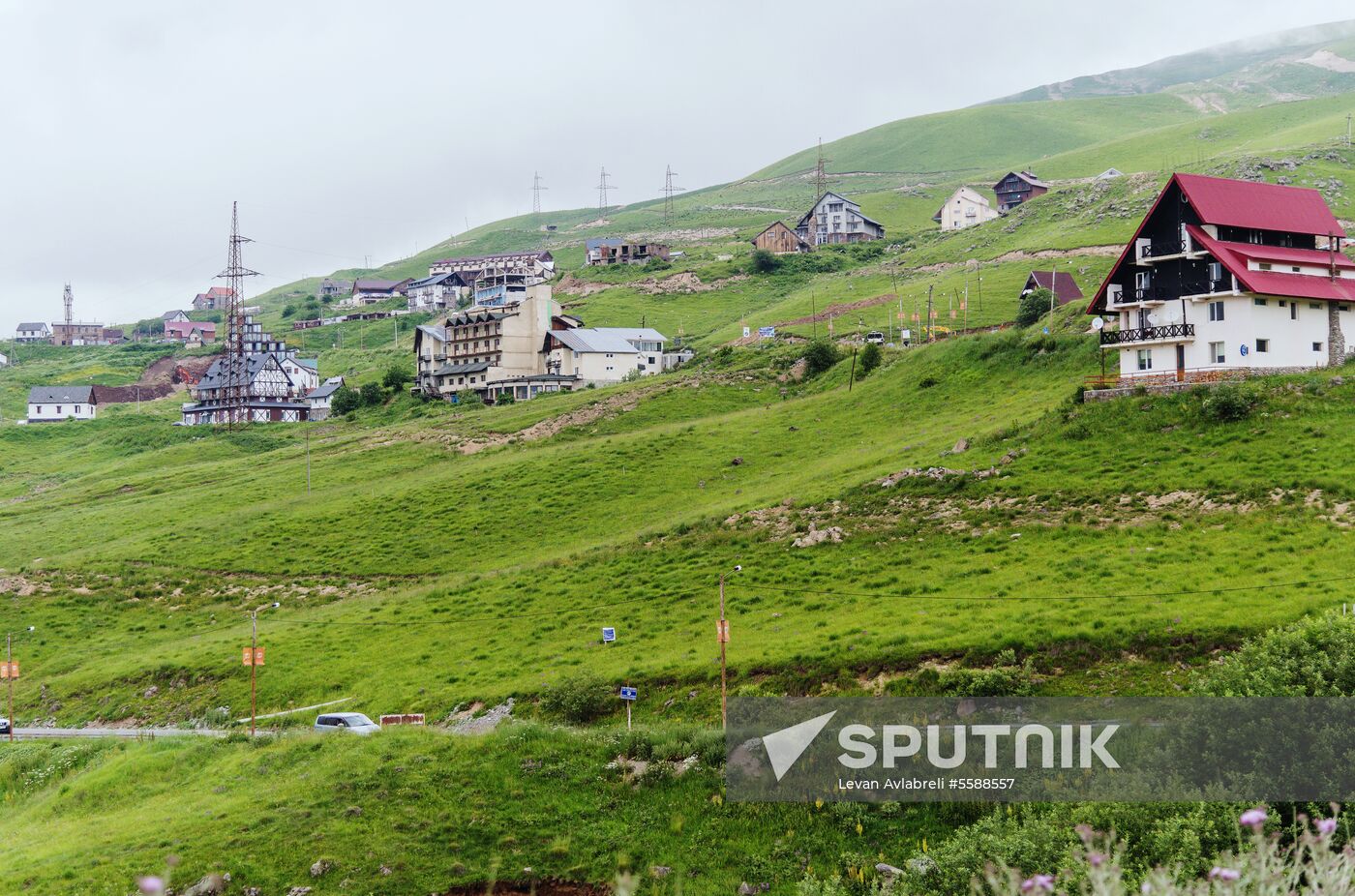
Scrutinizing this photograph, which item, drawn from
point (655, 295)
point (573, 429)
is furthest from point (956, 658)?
point (655, 295)

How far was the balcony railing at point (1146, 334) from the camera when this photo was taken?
207 ft

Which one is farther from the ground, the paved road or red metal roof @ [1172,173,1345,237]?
red metal roof @ [1172,173,1345,237]

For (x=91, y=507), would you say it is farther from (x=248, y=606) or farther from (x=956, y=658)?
(x=956, y=658)

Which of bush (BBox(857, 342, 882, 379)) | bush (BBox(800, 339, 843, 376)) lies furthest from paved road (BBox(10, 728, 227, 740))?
bush (BBox(800, 339, 843, 376))

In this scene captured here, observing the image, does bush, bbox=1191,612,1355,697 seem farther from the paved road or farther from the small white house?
the small white house

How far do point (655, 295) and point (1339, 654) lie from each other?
173955mm

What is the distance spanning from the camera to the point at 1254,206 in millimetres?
65688

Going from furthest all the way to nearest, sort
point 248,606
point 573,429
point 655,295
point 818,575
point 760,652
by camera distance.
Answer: point 655,295 → point 573,429 → point 248,606 → point 818,575 → point 760,652

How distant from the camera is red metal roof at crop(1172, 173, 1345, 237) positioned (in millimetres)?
64188

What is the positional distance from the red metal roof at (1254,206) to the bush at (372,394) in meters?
113

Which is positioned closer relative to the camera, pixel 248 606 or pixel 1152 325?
pixel 1152 325

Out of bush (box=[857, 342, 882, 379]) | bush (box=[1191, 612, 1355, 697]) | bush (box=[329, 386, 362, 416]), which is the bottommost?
bush (box=[1191, 612, 1355, 697])

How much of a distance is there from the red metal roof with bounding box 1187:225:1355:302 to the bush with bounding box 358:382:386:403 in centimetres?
11390

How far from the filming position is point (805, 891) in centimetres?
2394
